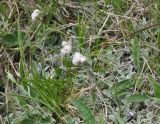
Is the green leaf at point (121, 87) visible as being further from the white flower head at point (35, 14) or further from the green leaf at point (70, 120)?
the white flower head at point (35, 14)

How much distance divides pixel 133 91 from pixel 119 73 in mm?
100

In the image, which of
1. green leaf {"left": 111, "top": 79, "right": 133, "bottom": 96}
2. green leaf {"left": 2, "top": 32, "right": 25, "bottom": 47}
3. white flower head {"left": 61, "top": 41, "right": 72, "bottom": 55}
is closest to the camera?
green leaf {"left": 111, "top": 79, "right": 133, "bottom": 96}

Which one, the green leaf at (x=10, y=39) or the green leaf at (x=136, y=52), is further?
the green leaf at (x=10, y=39)

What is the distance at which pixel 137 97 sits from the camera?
1.61 m

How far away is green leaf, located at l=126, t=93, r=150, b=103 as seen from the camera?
161 centimetres

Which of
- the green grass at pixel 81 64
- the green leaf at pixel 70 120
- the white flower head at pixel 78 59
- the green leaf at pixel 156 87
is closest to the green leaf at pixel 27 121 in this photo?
the green grass at pixel 81 64

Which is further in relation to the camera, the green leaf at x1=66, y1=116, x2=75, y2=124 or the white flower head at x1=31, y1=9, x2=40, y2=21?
the white flower head at x1=31, y1=9, x2=40, y2=21

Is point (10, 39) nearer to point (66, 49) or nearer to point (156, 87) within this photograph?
point (66, 49)

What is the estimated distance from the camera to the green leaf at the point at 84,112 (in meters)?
1.55

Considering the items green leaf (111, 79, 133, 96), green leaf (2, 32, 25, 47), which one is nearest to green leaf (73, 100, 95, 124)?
green leaf (111, 79, 133, 96)

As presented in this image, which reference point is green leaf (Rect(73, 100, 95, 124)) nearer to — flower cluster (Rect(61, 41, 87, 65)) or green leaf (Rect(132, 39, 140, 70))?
flower cluster (Rect(61, 41, 87, 65))

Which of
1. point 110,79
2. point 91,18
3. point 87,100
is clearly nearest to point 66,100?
point 87,100

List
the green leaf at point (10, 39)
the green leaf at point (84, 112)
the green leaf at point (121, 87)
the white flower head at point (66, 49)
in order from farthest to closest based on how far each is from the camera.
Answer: the green leaf at point (10, 39) < the white flower head at point (66, 49) < the green leaf at point (121, 87) < the green leaf at point (84, 112)

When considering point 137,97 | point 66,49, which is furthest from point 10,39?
point 137,97
